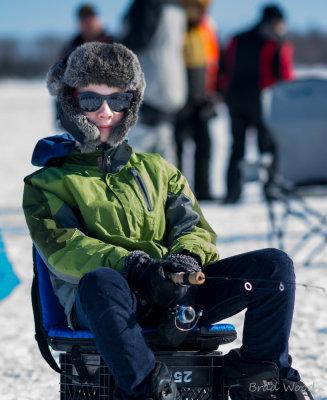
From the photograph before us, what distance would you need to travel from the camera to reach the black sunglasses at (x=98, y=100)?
258 centimetres

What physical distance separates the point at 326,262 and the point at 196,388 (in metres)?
3.14

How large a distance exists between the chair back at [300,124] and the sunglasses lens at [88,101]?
3329 mm

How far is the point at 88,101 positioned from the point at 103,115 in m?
0.07

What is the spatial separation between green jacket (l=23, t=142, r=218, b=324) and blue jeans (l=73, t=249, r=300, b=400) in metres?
0.11

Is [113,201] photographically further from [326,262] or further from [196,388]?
[326,262]

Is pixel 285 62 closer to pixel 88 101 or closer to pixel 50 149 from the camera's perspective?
pixel 88 101

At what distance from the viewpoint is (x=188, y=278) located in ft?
6.84

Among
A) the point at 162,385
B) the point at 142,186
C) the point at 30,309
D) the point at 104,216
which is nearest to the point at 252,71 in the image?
the point at 30,309

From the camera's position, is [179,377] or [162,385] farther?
[179,377]

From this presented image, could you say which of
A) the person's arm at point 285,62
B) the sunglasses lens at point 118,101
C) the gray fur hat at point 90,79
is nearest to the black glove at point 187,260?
the gray fur hat at point 90,79

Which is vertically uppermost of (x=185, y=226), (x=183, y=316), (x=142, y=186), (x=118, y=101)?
(x=118, y=101)

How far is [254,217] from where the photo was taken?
7000 millimetres

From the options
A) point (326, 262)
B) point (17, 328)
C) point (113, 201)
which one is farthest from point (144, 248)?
point (326, 262)

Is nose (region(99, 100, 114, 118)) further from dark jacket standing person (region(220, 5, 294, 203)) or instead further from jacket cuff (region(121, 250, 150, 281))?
dark jacket standing person (region(220, 5, 294, 203))
